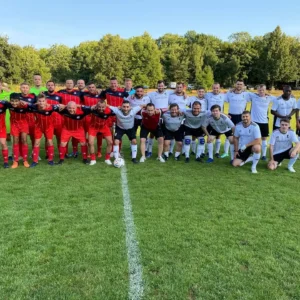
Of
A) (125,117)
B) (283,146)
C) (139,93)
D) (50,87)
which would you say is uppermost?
(50,87)

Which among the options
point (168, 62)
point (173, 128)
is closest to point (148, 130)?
point (173, 128)

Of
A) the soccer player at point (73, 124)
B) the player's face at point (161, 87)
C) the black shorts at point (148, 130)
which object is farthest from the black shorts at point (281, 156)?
the soccer player at point (73, 124)

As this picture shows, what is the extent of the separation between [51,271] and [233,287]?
1.73 metres

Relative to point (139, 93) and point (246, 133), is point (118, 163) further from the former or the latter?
point (246, 133)

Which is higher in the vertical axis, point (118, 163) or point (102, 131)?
point (102, 131)

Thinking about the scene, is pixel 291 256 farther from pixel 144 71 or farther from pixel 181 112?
pixel 144 71

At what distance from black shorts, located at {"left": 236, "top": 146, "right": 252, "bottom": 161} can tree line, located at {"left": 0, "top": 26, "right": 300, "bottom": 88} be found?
51.7 metres

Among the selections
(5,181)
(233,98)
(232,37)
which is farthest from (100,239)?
(232,37)

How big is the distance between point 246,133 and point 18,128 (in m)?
4.98

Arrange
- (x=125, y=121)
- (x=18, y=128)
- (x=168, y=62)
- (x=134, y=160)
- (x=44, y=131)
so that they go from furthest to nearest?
1. (x=168, y=62)
2. (x=134, y=160)
3. (x=125, y=121)
4. (x=44, y=131)
5. (x=18, y=128)

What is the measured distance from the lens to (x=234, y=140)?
719cm

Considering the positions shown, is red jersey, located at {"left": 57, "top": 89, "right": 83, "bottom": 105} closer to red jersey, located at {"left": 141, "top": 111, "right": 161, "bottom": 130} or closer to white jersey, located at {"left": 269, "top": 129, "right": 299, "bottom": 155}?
red jersey, located at {"left": 141, "top": 111, "right": 161, "bottom": 130}

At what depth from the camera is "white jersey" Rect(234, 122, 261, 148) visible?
687cm

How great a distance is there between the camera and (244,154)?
711 cm
